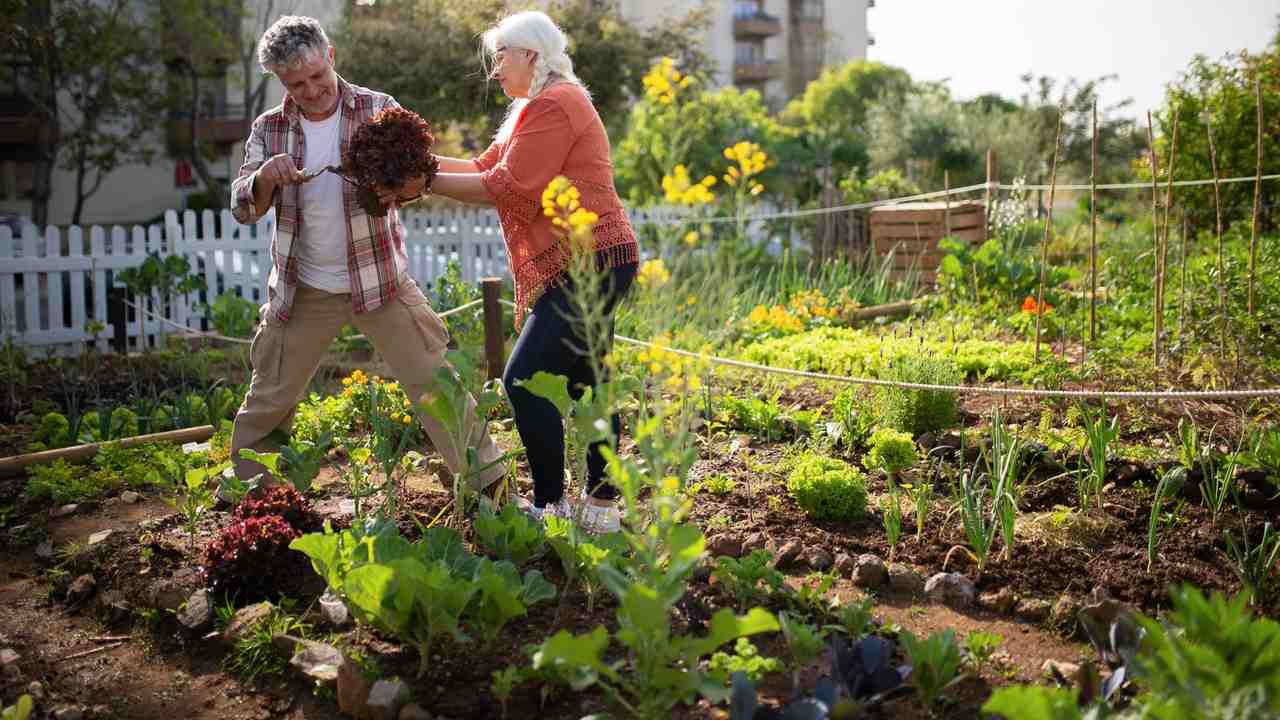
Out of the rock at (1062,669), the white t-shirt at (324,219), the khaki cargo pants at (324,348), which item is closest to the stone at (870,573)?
the rock at (1062,669)

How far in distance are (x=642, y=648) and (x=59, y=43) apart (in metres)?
18.0

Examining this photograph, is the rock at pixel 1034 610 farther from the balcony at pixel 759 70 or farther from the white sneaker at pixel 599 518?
the balcony at pixel 759 70

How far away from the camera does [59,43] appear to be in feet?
55.3

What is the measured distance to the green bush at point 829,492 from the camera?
3.60 m

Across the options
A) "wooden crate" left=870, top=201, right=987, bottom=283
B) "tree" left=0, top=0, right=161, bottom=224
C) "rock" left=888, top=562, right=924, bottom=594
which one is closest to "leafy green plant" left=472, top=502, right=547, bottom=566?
"rock" left=888, top=562, right=924, bottom=594

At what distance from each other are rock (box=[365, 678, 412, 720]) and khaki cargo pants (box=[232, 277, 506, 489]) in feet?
3.98

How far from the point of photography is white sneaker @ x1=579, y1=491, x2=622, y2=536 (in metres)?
3.38

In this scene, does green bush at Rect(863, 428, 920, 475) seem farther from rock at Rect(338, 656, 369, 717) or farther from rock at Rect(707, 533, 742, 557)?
rock at Rect(338, 656, 369, 717)

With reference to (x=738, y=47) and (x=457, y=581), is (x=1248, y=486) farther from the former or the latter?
(x=738, y=47)

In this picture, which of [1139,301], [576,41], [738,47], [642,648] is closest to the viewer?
[642,648]

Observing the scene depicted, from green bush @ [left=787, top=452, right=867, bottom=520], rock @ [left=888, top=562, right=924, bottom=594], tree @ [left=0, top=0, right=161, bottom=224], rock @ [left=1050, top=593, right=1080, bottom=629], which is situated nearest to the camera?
rock @ [left=1050, top=593, right=1080, bottom=629]

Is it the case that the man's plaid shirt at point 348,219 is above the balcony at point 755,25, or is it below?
below

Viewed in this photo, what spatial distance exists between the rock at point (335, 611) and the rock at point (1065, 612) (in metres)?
1.85

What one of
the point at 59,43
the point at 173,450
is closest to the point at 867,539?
the point at 173,450
